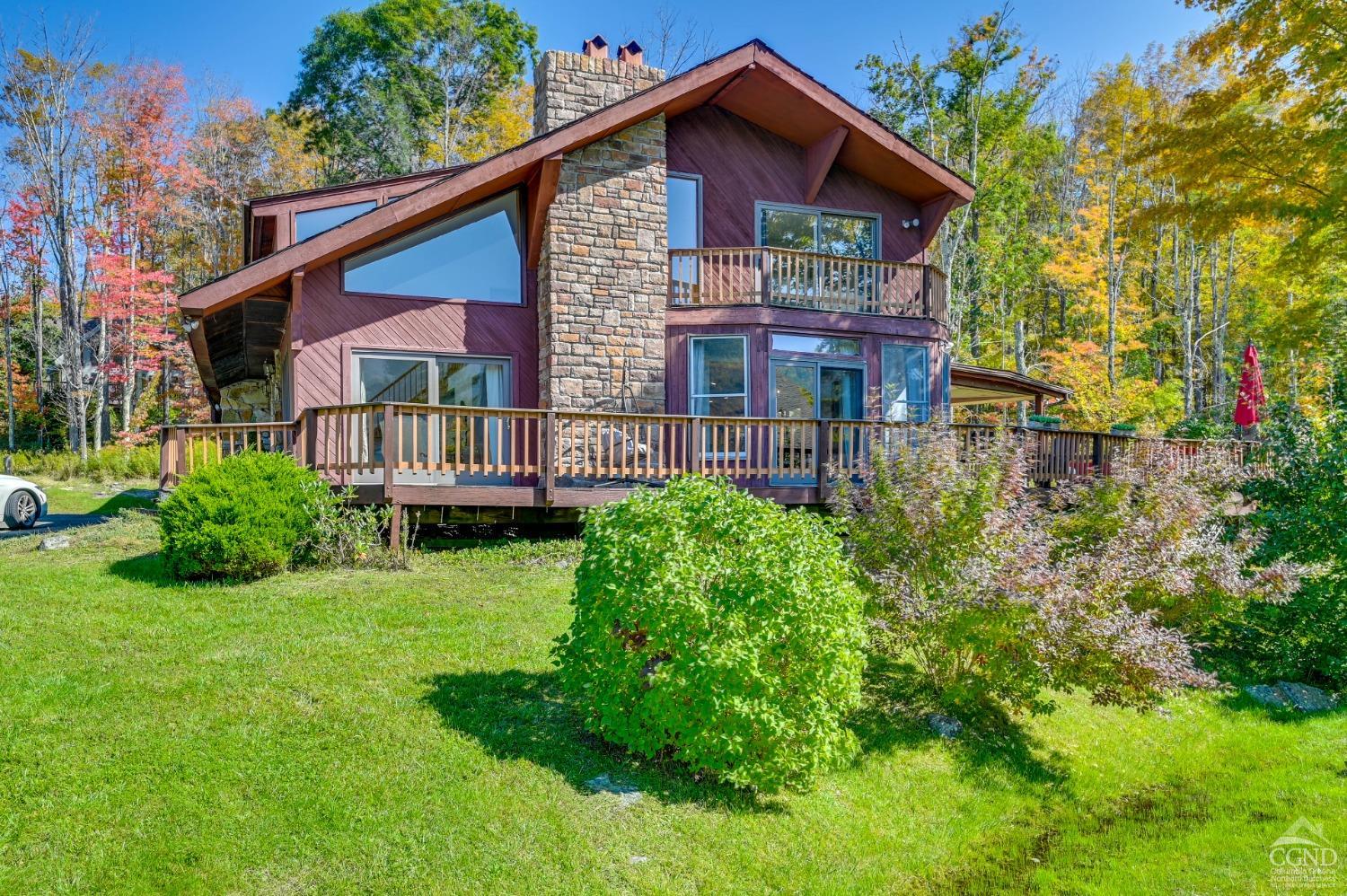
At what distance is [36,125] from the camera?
77.8 feet

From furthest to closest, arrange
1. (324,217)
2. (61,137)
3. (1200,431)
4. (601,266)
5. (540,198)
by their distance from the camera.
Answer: (61,137), (1200,431), (324,217), (601,266), (540,198)

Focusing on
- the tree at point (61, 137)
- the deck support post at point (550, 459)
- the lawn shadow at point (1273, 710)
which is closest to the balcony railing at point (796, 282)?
the deck support post at point (550, 459)

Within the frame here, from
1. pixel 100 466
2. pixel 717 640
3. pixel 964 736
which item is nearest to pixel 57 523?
pixel 100 466

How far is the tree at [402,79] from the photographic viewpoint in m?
28.0

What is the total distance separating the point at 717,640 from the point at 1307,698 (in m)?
6.37

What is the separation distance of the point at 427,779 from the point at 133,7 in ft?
93.3

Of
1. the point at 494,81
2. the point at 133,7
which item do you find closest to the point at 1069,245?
the point at 494,81

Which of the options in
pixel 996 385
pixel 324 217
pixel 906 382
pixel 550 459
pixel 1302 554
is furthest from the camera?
pixel 996 385

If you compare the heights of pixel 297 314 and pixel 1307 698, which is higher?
pixel 297 314

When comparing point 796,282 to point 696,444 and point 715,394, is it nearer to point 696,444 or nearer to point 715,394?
point 715,394

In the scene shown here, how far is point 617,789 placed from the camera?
14.9 feet

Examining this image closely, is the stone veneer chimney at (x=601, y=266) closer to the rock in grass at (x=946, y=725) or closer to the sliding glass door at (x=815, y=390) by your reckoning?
the sliding glass door at (x=815, y=390)

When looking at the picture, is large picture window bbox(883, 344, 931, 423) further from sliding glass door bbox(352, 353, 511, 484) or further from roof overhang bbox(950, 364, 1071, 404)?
sliding glass door bbox(352, 353, 511, 484)

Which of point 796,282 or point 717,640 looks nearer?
point 717,640
